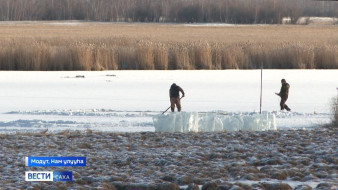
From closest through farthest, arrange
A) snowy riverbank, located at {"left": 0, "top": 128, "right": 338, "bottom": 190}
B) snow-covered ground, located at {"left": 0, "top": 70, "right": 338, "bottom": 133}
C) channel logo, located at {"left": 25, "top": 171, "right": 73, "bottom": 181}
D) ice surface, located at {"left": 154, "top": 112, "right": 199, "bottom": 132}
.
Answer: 1. channel logo, located at {"left": 25, "top": 171, "right": 73, "bottom": 181}
2. snowy riverbank, located at {"left": 0, "top": 128, "right": 338, "bottom": 190}
3. ice surface, located at {"left": 154, "top": 112, "right": 199, "bottom": 132}
4. snow-covered ground, located at {"left": 0, "top": 70, "right": 338, "bottom": 133}

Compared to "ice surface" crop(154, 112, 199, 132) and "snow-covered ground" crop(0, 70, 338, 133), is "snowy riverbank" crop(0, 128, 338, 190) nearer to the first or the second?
"ice surface" crop(154, 112, 199, 132)

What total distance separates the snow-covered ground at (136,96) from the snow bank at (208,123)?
638 mm

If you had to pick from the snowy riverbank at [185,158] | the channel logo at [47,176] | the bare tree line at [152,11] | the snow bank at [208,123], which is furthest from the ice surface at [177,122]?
the bare tree line at [152,11]

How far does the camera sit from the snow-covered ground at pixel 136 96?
17047 millimetres

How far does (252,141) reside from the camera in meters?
13.5

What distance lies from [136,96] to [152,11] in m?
93.8

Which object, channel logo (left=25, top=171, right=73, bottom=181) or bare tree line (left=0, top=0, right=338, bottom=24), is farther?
bare tree line (left=0, top=0, right=338, bottom=24)

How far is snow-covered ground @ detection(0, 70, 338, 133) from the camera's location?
17.0 meters

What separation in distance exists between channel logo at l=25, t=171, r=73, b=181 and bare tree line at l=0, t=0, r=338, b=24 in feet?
324

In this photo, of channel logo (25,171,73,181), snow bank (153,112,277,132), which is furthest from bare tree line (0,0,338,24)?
channel logo (25,171,73,181)

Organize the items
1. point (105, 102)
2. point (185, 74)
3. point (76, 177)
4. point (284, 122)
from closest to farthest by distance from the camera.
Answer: point (76, 177)
point (284, 122)
point (105, 102)
point (185, 74)

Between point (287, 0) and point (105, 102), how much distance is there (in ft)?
395

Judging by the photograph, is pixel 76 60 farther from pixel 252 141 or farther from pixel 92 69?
pixel 252 141

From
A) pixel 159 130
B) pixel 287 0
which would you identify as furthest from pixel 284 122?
pixel 287 0
